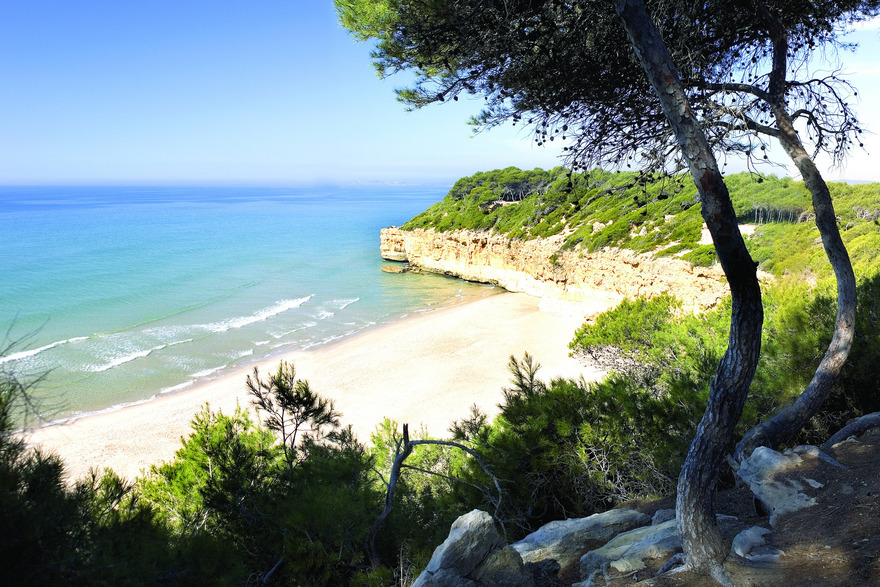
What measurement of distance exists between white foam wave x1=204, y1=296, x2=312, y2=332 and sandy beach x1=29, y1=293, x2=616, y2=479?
239 inches

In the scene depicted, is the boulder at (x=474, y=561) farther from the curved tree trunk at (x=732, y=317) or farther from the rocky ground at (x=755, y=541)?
the curved tree trunk at (x=732, y=317)

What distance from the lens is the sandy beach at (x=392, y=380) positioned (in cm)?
1295

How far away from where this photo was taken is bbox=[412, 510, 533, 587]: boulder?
3.39 metres

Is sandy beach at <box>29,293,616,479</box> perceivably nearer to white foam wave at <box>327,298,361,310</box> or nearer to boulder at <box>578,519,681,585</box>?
white foam wave at <box>327,298,361,310</box>

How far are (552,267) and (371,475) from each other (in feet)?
70.1

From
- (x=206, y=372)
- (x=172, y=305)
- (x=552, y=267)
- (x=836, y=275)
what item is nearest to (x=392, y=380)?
(x=206, y=372)

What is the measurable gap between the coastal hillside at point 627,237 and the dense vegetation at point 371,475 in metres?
2.35

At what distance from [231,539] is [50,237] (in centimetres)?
7413

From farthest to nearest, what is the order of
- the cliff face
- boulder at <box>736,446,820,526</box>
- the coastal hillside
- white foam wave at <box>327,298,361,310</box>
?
white foam wave at <box>327,298,361,310</box> → the cliff face → the coastal hillside → boulder at <box>736,446,820,526</box>

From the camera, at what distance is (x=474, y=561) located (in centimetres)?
348

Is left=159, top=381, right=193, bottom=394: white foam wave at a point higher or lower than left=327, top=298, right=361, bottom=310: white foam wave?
lower

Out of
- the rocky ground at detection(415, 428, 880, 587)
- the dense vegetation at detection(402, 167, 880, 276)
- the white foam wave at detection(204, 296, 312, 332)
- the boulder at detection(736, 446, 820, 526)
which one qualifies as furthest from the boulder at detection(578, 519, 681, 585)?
the white foam wave at detection(204, 296, 312, 332)

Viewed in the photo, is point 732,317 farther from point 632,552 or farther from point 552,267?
point 552,267

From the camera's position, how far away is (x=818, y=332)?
638 cm
